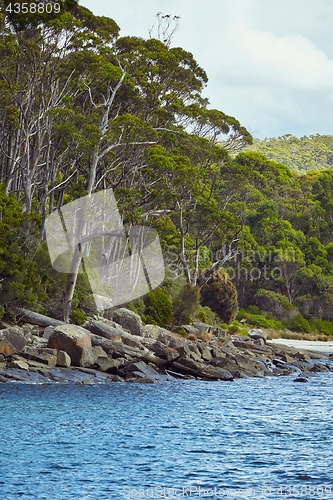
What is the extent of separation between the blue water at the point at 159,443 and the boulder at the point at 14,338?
2.98 m

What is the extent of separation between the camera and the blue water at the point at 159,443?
432 inches

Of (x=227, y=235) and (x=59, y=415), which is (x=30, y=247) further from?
(x=227, y=235)

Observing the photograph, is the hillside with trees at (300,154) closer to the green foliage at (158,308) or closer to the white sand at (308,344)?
the white sand at (308,344)

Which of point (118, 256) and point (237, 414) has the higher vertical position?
point (118, 256)

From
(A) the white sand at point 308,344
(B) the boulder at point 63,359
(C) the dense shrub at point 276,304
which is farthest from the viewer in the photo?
(C) the dense shrub at point 276,304

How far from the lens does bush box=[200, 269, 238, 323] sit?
178ft

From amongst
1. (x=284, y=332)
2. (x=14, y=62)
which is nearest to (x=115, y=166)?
(x=14, y=62)

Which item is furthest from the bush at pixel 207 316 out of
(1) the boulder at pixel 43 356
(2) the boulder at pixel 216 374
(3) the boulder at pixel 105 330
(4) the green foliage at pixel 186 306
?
(1) the boulder at pixel 43 356

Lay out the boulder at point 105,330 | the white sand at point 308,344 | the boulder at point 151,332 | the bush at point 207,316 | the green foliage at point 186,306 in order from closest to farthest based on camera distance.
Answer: the boulder at point 105,330
the boulder at point 151,332
the green foliage at point 186,306
the bush at point 207,316
the white sand at point 308,344

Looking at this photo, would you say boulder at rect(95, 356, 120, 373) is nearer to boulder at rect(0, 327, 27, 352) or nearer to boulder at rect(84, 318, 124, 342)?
boulder at rect(0, 327, 27, 352)

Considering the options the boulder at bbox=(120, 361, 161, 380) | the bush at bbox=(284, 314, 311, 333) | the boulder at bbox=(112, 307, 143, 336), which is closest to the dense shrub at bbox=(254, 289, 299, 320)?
the bush at bbox=(284, 314, 311, 333)

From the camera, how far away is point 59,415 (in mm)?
16656

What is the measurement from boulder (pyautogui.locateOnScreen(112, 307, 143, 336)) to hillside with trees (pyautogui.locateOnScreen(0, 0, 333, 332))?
1448 mm

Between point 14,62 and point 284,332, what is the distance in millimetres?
37722
